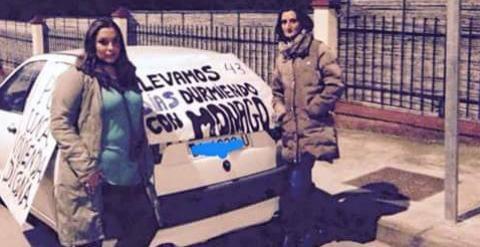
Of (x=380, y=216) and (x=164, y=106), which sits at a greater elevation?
(x=164, y=106)

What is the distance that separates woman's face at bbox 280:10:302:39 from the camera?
15.0 feet

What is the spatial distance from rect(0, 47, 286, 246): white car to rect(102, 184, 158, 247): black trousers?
0.97 ft

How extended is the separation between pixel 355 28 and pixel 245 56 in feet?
8.89

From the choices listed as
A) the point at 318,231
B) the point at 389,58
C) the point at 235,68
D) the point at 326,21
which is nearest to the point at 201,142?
the point at 235,68

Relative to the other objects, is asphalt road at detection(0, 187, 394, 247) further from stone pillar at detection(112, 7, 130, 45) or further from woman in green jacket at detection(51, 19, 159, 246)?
stone pillar at detection(112, 7, 130, 45)

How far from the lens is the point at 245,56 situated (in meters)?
11.3

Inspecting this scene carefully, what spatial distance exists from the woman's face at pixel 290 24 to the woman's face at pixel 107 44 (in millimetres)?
1401

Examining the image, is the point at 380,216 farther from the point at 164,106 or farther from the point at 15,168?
the point at 15,168

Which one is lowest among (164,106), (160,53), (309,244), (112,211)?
(309,244)

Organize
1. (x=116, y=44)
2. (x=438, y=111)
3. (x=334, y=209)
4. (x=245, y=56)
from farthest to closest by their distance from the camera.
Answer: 1. (x=245, y=56)
2. (x=438, y=111)
3. (x=334, y=209)
4. (x=116, y=44)

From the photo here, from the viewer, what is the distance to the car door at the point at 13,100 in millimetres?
5102

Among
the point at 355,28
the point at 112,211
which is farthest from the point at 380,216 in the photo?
the point at 355,28

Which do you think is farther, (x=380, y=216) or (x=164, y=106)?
(x=380, y=216)

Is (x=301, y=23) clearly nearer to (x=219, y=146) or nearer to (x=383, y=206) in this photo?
(x=219, y=146)
